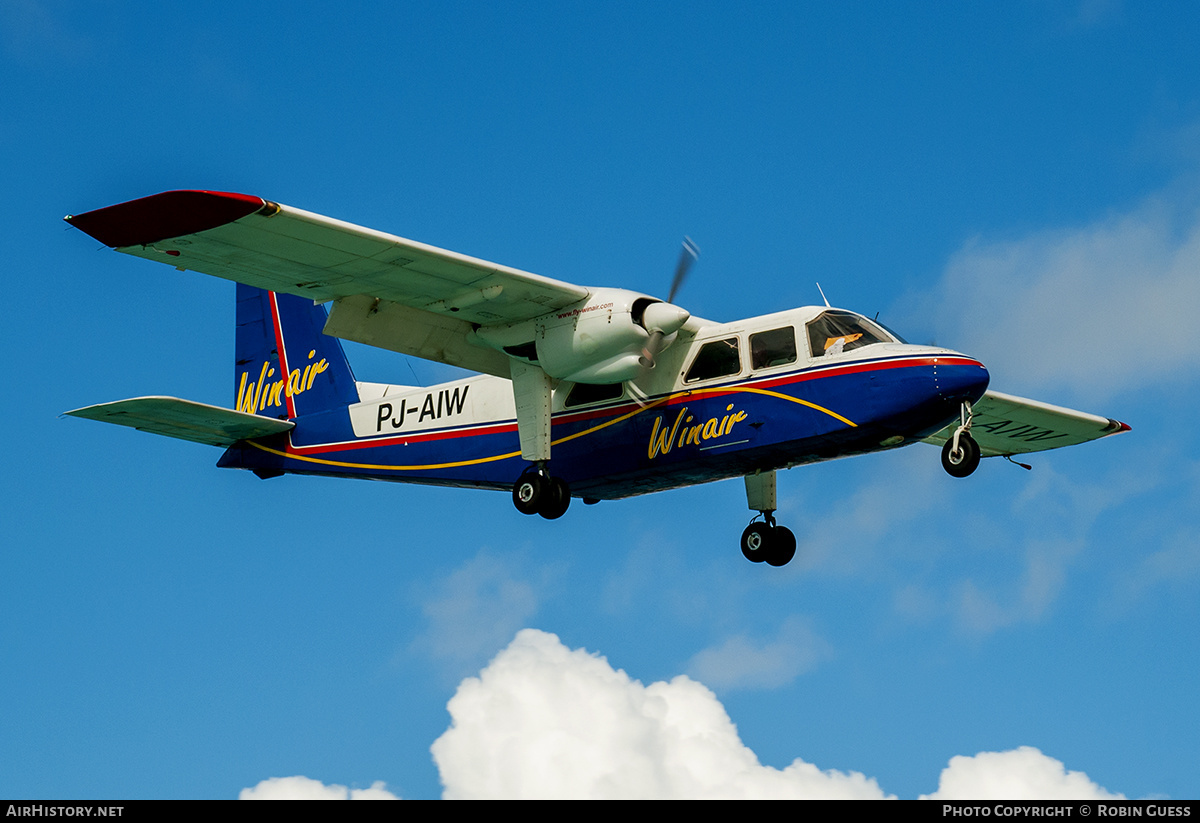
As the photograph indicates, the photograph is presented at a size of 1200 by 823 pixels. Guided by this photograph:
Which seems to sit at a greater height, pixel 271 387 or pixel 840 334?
pixel 271 387

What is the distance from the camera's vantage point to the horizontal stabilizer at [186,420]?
20.2 meters

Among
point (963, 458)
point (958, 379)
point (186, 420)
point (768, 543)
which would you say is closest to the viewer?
point (963, 458)

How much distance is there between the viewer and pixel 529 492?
62.4 ft

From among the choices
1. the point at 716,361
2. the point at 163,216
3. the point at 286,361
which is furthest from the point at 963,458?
the point at 286,361

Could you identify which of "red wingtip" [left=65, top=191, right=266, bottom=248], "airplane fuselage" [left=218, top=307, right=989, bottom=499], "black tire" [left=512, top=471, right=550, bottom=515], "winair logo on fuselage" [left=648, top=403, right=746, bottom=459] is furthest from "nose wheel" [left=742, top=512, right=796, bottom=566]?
"red wingtip" [left=65, top=191, right=266, bottom=248]

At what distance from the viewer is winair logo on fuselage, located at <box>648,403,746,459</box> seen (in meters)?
18.4

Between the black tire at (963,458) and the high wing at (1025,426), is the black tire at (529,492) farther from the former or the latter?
the high wing at (1025,426)

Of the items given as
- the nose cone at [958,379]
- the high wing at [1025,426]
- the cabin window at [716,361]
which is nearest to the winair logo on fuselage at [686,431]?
the cabin window at [716,361]

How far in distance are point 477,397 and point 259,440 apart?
4343 millimetres

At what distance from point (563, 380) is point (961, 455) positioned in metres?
5.59

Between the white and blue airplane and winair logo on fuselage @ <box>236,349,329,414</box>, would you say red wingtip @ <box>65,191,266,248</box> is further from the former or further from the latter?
winair logo on fuselage @ <box>236,349,329,414</box>

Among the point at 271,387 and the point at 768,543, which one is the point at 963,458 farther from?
the point at 271,387
